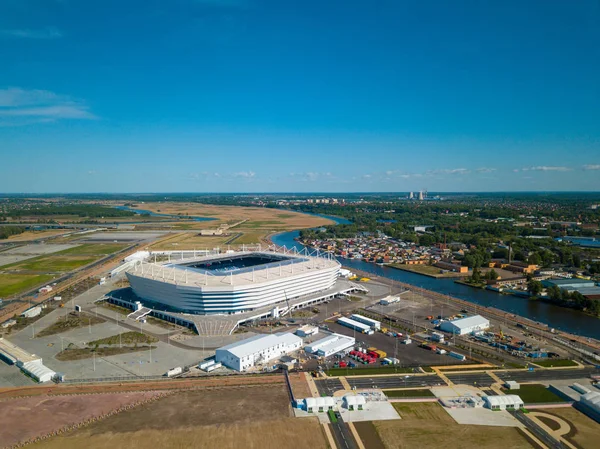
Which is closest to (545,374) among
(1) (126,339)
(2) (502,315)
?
(2) (502,315)

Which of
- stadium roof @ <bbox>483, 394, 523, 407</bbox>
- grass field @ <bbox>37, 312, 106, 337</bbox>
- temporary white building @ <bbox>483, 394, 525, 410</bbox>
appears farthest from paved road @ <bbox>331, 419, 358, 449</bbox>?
grass field @ <bbox>37, 312, 106, 337</bbox>

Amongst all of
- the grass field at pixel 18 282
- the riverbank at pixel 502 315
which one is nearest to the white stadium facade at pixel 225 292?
the riverbank at pixel 502 315

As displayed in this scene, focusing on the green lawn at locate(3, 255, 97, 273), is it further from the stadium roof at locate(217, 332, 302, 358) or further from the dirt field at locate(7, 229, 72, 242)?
the stadium roof at locate(217, 332, 302, 358)

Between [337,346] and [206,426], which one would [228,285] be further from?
[206,426]

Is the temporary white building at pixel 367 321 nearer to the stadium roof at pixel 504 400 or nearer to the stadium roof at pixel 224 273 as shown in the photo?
the stadium roof at pixel 224 273

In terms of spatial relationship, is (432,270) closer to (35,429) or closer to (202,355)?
(202,355)

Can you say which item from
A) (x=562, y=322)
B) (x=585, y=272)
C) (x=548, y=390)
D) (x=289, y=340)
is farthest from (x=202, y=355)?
(x=585, y=272)
